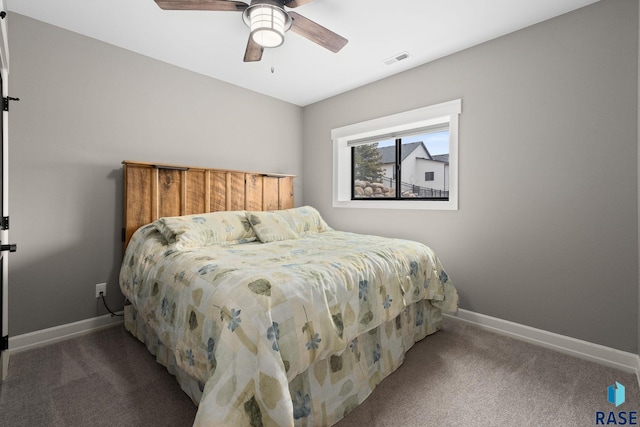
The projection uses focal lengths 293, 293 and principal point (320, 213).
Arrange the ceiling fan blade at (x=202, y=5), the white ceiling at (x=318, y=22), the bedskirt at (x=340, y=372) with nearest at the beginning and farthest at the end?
the bedskirt at (x=340, y=372) → the ceiling fan blade at (x=202, y=5) → the white ceiling at (x=318, y=22)

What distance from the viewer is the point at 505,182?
2.38 meters

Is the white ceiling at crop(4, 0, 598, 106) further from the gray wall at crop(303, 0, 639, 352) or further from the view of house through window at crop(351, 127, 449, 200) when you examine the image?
the view of house through window at crop(351, 127, 449, 200)

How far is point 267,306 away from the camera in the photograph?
3.89ft

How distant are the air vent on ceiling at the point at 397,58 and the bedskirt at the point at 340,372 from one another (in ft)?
7.07

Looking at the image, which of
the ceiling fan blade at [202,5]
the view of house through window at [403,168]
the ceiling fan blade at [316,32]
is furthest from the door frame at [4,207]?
the view of house through window at [403,168]

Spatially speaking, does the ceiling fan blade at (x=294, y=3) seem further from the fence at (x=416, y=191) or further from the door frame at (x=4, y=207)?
the fence at (x=416, y=191)

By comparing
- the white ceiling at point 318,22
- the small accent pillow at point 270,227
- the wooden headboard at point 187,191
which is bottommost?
the small accent pillow at point 270,227

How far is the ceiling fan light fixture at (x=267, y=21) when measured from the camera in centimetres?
172

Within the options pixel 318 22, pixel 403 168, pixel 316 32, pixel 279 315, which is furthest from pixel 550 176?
pixel 279 315

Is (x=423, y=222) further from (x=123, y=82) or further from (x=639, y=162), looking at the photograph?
(x=123, y=82)

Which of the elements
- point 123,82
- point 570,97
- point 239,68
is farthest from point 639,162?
point 123,82

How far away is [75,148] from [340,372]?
2561 mm

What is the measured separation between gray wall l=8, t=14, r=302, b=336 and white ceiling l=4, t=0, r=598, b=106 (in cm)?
19

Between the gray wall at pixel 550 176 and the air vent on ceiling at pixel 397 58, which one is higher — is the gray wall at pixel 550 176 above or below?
A: below
